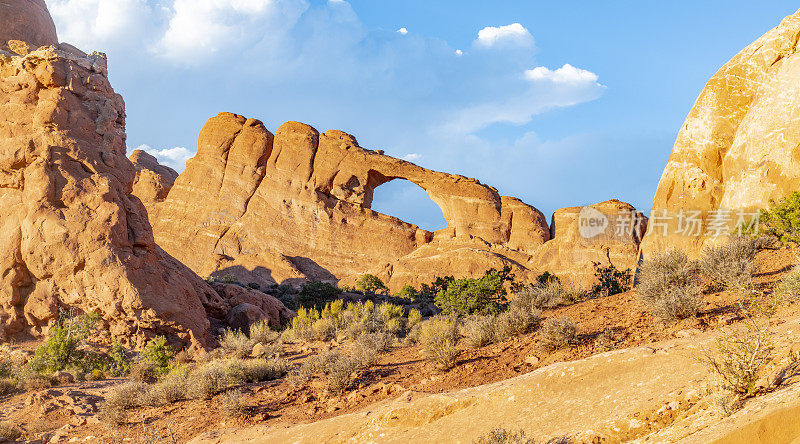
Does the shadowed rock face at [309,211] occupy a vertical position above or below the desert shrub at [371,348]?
above

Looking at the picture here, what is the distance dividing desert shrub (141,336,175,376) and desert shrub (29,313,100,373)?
4.73 ft

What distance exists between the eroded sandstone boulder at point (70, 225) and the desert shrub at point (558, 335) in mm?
11265

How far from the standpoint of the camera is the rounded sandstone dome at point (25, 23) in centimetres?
2311

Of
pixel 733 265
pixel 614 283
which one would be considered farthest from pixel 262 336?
pixel 614 283

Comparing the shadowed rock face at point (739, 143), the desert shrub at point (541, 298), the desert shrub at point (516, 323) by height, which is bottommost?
the desert shrub at point (516, 323)

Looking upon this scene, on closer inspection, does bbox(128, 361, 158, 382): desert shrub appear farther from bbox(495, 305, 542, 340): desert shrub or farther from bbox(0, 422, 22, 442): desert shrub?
bbox(495, 305, 542, 340): desert shrub

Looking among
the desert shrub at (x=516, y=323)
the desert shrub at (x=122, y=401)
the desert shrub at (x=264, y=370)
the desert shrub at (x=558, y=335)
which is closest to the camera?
the desert shrub at (x=558, y=335)

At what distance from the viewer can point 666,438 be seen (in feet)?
12.1

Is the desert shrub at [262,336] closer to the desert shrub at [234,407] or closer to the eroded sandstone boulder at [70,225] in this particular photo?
the eroded sandstone boulder at [70,225]

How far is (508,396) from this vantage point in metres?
5.45

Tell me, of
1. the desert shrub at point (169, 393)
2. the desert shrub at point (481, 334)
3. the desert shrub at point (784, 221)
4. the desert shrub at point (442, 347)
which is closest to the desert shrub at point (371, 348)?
the desert shrub at point (442, 347)

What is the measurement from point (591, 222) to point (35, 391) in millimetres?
45435

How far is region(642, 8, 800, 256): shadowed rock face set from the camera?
12664 millimetres

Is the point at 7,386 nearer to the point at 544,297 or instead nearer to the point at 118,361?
the point at 118,361
